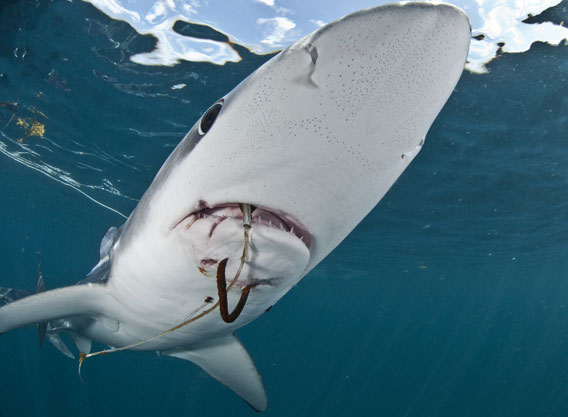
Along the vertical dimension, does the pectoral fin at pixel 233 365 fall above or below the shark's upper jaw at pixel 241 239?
below

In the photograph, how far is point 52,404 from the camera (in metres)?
21.7

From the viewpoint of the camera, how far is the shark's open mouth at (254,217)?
175cm

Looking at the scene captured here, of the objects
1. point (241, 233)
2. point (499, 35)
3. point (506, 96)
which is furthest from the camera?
point (506, 96)

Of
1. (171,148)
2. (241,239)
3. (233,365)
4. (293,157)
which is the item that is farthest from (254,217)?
(171,148)

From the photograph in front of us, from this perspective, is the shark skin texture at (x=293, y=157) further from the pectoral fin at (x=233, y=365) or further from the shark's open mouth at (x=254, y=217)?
the pectoral fin at (x=233, y=365)

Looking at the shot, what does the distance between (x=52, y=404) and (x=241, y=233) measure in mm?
26706

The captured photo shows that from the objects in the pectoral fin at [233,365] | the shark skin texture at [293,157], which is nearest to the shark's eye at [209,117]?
the shark skin texture at [293,157]

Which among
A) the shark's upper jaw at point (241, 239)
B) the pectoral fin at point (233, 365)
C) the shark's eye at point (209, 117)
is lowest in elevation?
the pectoral fin at point (233, 365)

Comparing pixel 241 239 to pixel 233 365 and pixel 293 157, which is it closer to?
pixel 293 157

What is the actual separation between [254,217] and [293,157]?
45 centimetres

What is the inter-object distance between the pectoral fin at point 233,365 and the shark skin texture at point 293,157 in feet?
5.87

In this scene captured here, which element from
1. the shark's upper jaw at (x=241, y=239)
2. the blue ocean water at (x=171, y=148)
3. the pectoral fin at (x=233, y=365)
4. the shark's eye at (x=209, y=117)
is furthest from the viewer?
the blue ocean water at (x=171, y=148)

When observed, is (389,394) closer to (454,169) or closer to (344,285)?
(344,285)

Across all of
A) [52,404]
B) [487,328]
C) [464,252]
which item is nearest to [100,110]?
[52,404]
